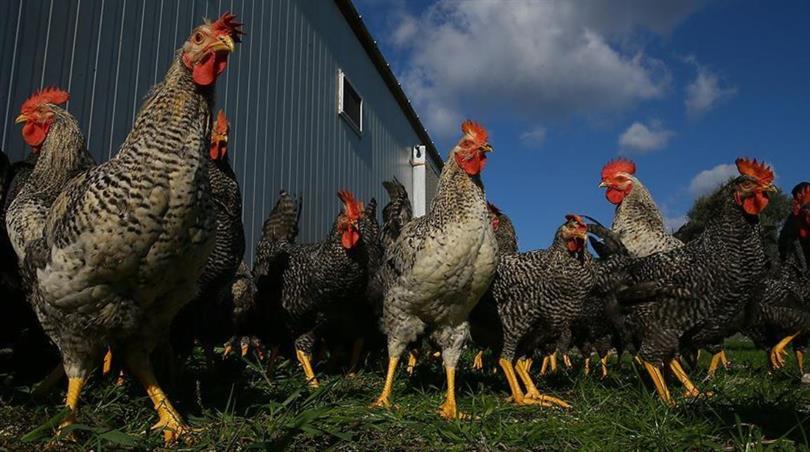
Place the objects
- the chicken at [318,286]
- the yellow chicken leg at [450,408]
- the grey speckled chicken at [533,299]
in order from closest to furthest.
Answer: the yellow chicken leg at [450,408] → the grey speckled chicken at [533,299] → the chicken at [318,286]

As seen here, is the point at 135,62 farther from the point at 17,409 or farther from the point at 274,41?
the point at 17,409

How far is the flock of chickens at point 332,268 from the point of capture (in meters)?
→ 2.50

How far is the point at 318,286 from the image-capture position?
508 cm

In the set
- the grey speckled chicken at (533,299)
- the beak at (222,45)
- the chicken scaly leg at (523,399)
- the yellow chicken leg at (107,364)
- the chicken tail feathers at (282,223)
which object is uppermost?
the beak at (222,45)

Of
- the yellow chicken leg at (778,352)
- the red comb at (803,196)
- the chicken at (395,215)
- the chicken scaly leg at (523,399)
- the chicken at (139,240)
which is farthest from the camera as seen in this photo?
the yellow chicken leg at (778,352)

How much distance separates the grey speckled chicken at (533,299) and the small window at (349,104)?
693 cm

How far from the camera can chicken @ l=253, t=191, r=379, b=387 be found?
5.07 metres

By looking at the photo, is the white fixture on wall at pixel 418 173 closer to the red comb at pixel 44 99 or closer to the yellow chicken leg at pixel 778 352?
the yellow chicken leg at pixel 778 352

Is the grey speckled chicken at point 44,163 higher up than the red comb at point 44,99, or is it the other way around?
the red comb at point 44,99

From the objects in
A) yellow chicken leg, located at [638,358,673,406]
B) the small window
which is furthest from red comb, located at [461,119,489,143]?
the small window

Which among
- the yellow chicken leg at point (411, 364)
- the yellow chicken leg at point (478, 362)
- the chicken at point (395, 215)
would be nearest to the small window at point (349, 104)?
the chicken at point (395, 215)

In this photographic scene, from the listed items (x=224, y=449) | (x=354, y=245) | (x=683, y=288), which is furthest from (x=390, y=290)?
(x=683, y=288)

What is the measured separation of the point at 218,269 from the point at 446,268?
184 centimetres

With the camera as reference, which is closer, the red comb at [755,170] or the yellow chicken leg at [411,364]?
the red comb at [755,170]
